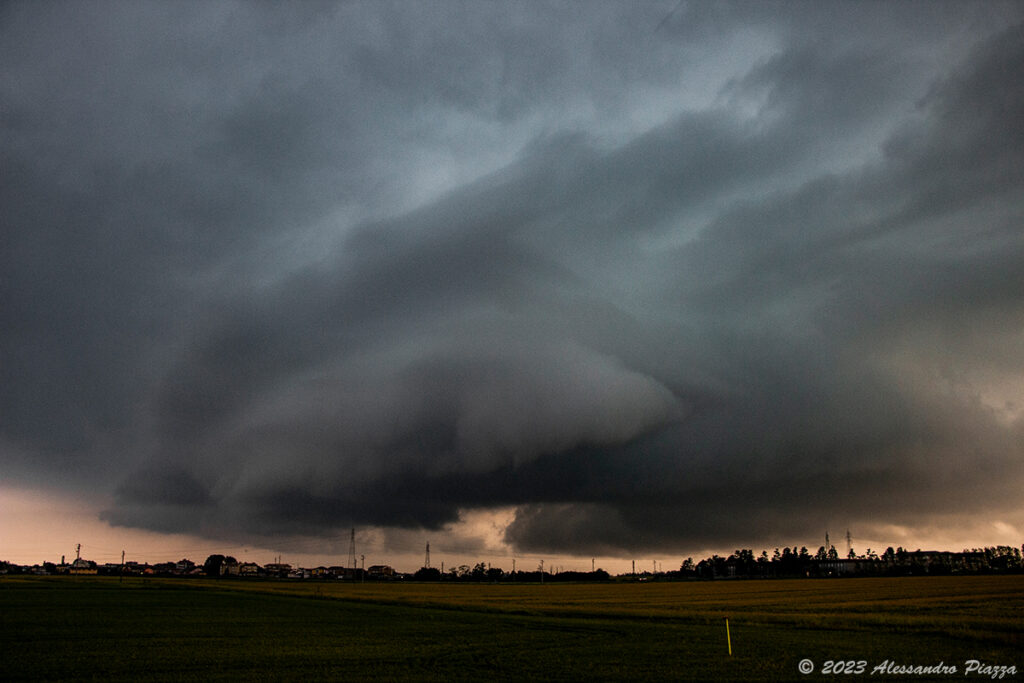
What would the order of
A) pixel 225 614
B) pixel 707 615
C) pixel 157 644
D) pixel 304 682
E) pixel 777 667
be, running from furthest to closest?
pixel 225 614, pixel 707 615, pixel 157 644, pixel 777 667, pixel 304 682

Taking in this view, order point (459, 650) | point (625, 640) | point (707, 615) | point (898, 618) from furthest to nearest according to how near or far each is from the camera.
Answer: point (707, 615), point (898, 618), point (625, 640), point (459, 650)

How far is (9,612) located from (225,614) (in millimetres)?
21279

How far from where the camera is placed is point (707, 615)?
218 ft

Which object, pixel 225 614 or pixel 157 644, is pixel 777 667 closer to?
pixel 157 644

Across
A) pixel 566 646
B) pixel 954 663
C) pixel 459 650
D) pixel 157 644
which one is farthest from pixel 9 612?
pixel 954 663

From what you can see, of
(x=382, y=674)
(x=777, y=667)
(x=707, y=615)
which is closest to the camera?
(x=382, y=674)

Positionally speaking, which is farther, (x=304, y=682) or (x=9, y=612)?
(x=9, y=612)

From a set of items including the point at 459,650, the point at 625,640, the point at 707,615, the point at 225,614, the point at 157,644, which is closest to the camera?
the point at 459,650

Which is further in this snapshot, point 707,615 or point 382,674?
point 707,615

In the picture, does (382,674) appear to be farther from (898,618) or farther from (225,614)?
Result: (225,614)

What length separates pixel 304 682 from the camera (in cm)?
2905

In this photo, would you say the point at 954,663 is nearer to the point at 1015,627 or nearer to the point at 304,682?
the point at 1015,627

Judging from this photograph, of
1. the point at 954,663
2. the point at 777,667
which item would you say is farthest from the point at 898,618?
the point at 777,667

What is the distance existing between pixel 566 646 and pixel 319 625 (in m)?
26.8
